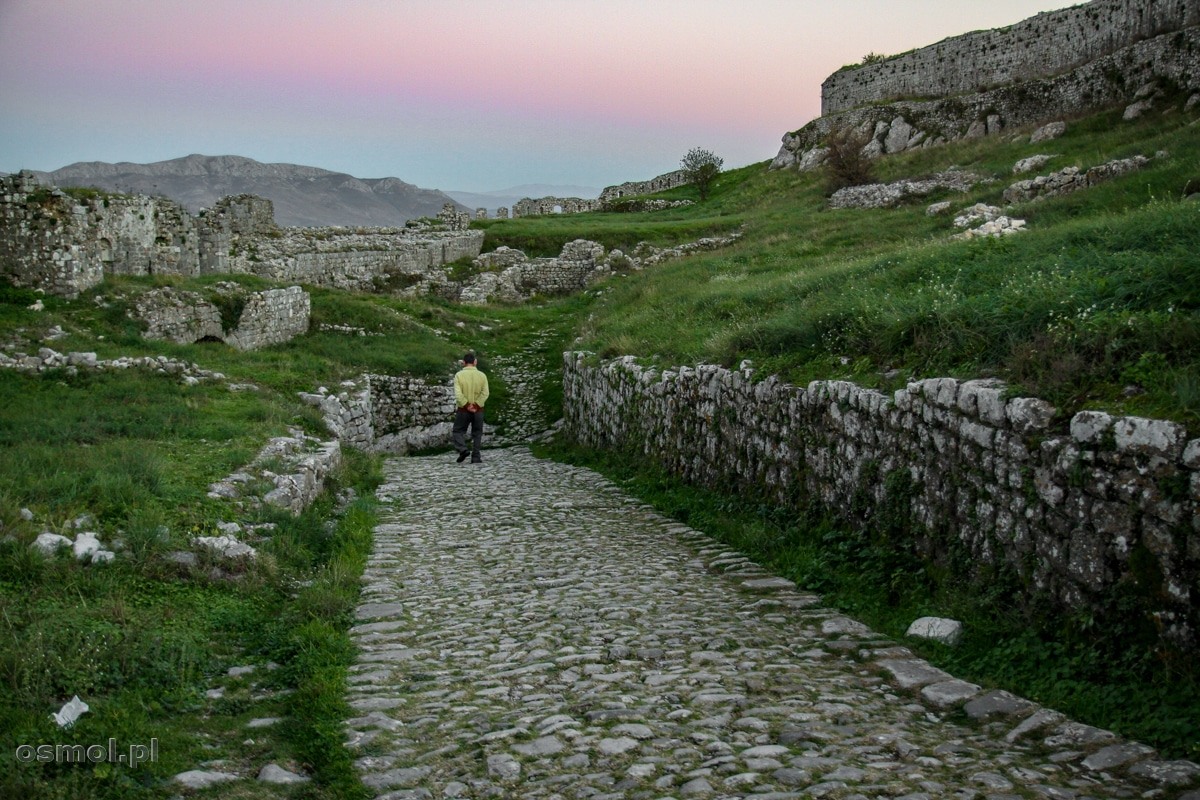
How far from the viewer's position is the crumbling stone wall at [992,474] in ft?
15.4

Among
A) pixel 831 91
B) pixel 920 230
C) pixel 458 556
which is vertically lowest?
pixel 458 556

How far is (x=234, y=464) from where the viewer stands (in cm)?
1005

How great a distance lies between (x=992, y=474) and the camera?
20.1 ft

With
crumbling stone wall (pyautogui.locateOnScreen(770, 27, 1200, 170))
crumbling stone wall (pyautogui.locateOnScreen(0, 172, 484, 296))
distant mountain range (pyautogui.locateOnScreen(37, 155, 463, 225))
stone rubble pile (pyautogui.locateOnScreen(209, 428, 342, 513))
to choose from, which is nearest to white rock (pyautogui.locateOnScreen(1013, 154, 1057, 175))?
crumbling stone wall (pyautogui.locateOnScreen(770, 27, 1200, 170))

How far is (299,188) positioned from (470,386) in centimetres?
12760

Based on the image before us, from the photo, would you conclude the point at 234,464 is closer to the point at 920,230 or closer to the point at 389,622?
the point at 389,622

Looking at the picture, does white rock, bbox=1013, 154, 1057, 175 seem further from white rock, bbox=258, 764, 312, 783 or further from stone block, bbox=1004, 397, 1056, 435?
A: white rock, bbox=258, 764, 312, 783

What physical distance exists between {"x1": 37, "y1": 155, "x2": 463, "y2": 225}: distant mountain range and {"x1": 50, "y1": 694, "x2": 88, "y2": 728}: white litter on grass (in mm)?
101884

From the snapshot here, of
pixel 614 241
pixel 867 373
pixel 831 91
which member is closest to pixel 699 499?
pixel 867 373

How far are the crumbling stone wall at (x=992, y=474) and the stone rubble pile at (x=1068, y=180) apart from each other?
1370 cm

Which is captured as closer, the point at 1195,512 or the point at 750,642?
the point at 1195,512

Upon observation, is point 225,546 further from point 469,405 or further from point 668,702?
point 469,405

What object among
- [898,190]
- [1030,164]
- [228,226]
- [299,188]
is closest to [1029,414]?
[1030,164]

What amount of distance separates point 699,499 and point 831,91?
5143 centimetres
